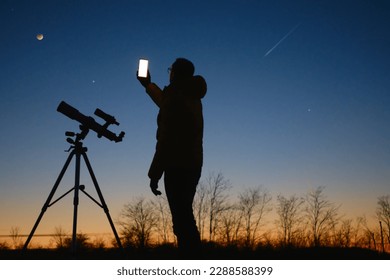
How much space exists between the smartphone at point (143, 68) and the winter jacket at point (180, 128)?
686mm

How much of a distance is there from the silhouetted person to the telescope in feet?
9.39

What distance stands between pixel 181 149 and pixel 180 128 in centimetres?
22

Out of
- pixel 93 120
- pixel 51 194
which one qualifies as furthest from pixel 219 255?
pixel 93 120

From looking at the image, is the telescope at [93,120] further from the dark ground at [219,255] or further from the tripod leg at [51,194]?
the dark ground at [219,255]

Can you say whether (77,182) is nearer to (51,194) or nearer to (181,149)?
(51,194)

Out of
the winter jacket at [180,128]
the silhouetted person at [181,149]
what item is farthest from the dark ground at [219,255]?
the winter jacket at [180,128]

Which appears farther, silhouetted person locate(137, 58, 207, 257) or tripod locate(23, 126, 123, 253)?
tripod locate(23, 126, 123, 253)

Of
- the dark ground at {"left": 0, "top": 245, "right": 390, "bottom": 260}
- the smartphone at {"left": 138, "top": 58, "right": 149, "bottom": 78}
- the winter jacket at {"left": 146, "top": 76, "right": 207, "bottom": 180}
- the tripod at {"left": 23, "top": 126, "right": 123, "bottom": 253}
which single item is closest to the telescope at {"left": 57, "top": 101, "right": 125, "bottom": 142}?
the tripod at {"left": 23, "top": 126, "right": 123, "bottom": 253}

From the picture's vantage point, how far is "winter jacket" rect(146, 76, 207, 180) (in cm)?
299

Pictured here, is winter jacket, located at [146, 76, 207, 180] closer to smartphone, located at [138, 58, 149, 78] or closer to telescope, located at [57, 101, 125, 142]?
smartphone, located at [138, 58, 149, 78]
